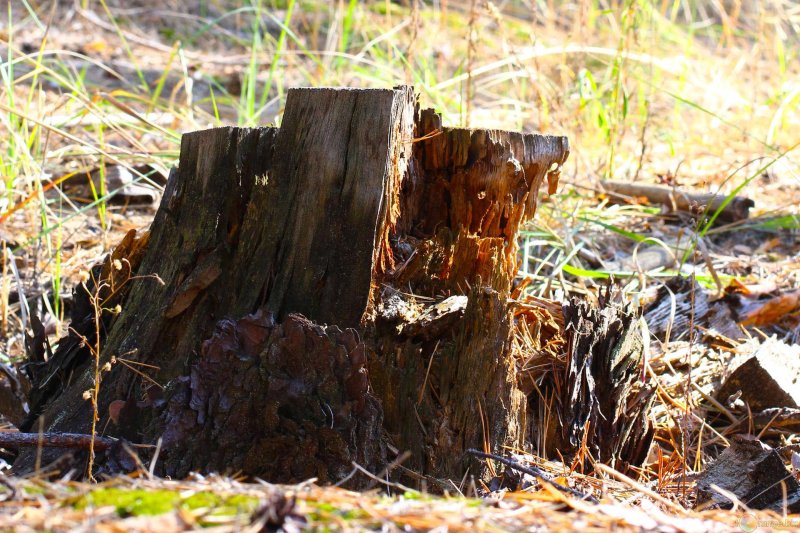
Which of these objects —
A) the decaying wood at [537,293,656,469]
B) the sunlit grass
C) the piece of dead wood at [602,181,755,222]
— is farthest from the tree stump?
the piece of dead wood at [602,181,755,222]

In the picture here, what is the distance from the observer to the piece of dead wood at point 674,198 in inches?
144

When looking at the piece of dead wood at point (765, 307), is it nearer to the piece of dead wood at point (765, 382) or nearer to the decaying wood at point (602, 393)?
the piece of dead wood at point (765, 382)

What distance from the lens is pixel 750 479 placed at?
181cm

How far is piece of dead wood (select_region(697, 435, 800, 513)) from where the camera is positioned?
68.6 inches

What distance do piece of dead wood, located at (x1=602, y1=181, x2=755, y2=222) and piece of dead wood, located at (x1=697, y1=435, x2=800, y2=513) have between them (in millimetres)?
1887

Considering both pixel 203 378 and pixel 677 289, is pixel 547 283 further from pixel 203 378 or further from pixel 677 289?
pixel 203 378

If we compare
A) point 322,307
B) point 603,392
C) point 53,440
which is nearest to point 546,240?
point 603,392

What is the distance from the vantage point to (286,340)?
1606mm

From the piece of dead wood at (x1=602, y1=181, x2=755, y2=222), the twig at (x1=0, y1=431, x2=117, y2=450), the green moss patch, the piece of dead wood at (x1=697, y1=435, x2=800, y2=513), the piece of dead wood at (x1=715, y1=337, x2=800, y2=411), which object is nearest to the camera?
the green moss patch

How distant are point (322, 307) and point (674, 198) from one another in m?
2.62

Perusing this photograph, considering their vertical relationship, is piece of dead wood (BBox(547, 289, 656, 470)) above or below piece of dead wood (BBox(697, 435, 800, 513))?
above

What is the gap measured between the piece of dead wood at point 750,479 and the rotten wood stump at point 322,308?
459 millimetres

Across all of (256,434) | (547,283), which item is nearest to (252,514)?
(256,434)

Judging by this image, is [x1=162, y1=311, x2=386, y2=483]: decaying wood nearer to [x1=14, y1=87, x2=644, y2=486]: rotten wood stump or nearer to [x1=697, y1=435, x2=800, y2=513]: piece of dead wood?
[x1=14, y1=87, x2=644, y2=486]: rotten wood stump
